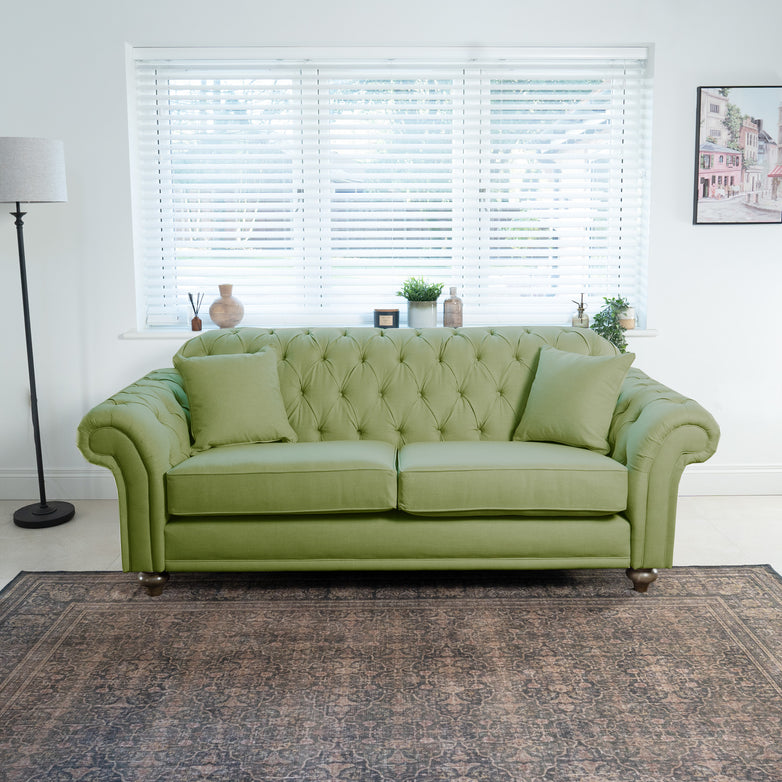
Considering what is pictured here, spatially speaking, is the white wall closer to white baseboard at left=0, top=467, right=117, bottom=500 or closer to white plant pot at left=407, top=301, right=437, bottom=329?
white baseboard at left=0, top=467, right=117, bottom=500

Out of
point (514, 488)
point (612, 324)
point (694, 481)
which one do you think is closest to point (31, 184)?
point (514, 488)

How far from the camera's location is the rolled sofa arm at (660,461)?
287cm

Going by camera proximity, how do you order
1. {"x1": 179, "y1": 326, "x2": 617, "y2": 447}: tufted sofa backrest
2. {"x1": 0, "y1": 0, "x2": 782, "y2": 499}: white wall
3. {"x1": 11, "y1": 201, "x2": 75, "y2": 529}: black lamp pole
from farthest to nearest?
{"x1": 0, "y1": 0, "x2": 782, "y2": 499}: white wall → {"x1": 11, "y1": 201, "x2": 75, "y2": 529}: black lamp pole → {"x1": 179, "y1": 326, "x2": 617, "y2": 447}: tufted sofa backrest

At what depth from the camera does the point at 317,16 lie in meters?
3.97

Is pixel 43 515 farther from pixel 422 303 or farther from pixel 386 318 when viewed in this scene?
pixel 422 303

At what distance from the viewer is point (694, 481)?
4.25 metres

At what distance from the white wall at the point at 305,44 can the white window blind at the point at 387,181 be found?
13 cm

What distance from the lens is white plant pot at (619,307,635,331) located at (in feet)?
13.6

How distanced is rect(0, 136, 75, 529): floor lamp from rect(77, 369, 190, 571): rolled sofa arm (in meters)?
1.10

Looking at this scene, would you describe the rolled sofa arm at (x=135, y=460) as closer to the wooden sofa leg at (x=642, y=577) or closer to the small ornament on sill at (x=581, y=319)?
the wooden sofa leg at (x=642, y=577)

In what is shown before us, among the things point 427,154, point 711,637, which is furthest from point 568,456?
point 427,154

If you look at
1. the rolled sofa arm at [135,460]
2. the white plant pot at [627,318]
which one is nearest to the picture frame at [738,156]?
the white plant pot at [627,318]

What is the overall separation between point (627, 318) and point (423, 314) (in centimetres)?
105

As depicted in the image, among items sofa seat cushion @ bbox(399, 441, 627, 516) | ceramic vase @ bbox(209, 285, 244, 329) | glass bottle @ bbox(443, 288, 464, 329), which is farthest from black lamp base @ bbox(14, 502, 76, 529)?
glass bottle @ bbox(443, 288, 464, 329)
